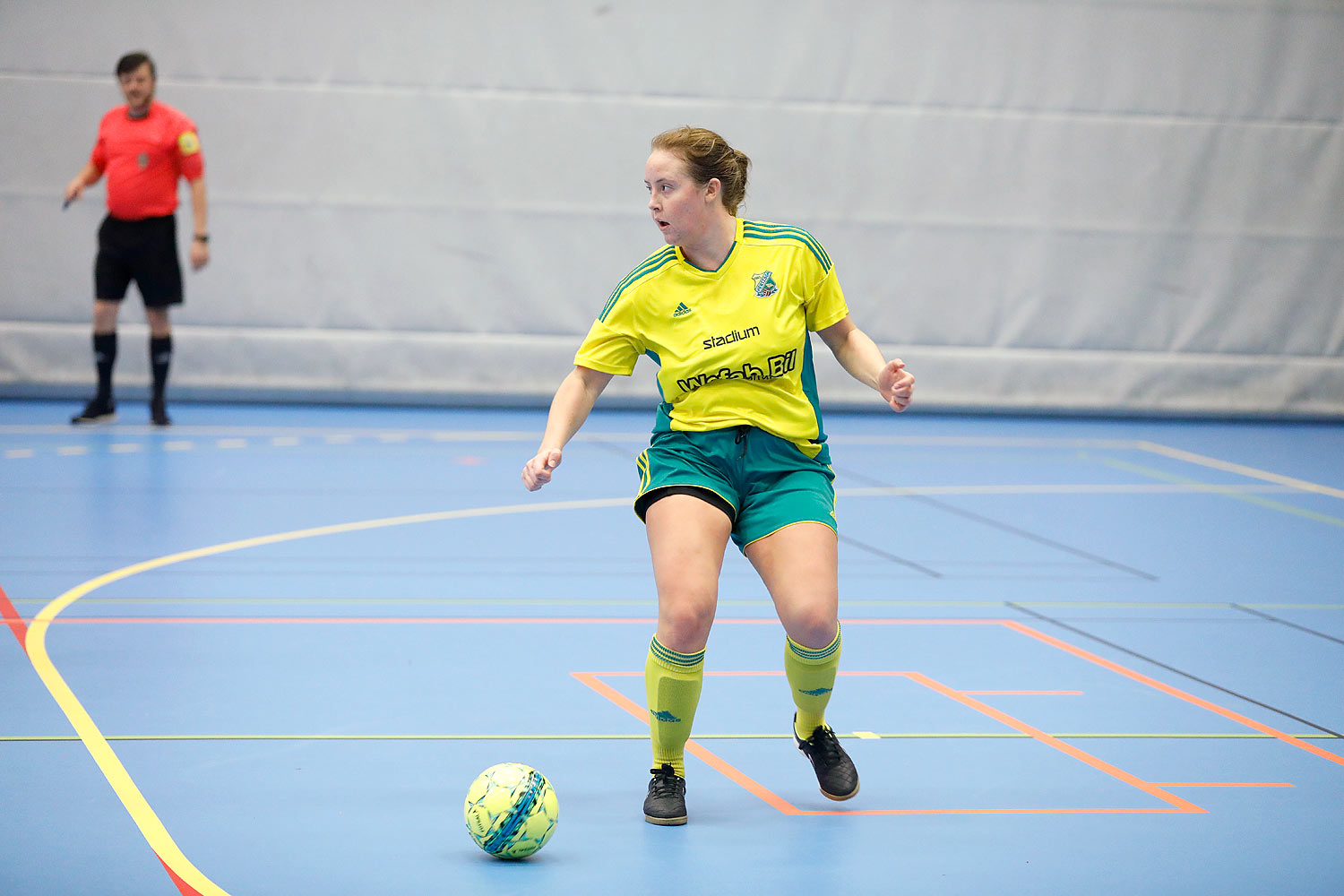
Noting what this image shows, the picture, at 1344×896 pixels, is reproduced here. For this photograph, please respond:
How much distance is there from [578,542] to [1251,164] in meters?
7.91

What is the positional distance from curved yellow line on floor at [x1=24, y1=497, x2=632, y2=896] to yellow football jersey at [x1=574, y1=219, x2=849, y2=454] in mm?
1527

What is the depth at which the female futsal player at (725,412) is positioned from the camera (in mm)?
3625

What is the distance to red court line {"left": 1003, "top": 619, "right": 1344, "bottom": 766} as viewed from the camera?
4.37m

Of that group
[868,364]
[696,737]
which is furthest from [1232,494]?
[868,364]

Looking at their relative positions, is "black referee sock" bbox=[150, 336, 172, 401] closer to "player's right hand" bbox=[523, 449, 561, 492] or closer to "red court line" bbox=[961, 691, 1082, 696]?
"red court line" bbox=[961, 691, 1082, 696]

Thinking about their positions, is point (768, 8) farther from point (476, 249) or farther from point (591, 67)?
point (476, 249)

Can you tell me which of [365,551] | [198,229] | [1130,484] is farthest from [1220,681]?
[198,229]

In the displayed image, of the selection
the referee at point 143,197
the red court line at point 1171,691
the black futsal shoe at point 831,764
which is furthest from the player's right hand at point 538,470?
the referee at point 143,197

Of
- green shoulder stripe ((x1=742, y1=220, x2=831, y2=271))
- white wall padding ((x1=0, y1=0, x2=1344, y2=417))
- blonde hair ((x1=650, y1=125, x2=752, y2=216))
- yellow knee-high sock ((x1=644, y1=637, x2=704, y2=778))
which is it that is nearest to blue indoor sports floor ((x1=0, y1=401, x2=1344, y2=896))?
yellow knee-high sock ((x1=644, y1=637, x2=704, y2=778))

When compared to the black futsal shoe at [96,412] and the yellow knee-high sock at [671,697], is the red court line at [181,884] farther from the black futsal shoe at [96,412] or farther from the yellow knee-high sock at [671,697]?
the black futsal shoe at [96,412]

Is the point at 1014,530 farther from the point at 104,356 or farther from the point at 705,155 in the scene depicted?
the point at 104,356

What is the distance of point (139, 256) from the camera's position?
368 inches

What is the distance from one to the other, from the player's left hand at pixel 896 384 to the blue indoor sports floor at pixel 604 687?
3.43 feet

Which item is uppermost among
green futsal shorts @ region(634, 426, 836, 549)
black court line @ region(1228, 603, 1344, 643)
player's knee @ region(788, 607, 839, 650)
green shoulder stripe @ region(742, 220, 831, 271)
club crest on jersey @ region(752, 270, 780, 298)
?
green shoulder stripe @ region(742, 220, 831, 271)
